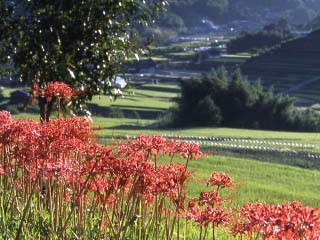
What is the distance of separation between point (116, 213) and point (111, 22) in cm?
526

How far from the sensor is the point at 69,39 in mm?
8367

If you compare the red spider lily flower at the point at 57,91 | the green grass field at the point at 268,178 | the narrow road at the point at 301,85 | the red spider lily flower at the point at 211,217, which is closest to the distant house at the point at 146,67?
the narrow road at the point at 301,85

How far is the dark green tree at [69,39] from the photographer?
26.0ft

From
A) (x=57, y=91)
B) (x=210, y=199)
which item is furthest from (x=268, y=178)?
(x=210, y=199)

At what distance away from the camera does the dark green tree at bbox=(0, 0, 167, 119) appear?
312 inches

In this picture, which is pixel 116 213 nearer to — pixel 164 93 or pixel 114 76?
pixel 114 76

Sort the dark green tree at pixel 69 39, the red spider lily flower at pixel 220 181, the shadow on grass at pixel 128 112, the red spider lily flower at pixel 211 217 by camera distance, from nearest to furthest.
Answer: the red spider lily flower at pixel 211 217
the red spider lily flower at pixel 220 181
the dark green tree at pixel 69 39
the shadow on grass at pixel 128 112

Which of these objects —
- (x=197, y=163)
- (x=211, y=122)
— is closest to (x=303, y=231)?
(x=197, y=163)

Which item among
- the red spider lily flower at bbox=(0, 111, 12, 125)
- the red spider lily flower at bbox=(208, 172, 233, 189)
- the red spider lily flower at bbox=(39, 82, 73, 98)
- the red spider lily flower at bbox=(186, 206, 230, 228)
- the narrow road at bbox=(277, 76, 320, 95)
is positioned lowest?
the narrow road at bbox=(277, 76, 320, 95)

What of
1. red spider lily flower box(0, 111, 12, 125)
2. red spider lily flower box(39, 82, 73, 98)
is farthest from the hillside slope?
red spider lily flower box(0, 111, 12, 125)

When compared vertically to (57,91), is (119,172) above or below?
below

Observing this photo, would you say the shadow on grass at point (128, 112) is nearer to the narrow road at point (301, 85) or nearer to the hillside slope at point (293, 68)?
the hillside slope at point (293, 68)

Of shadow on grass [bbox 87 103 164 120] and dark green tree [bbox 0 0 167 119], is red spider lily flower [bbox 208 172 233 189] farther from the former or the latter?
shadow on grass [bbox 87 103 164 120]

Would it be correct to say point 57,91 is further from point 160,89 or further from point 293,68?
point 293,68
